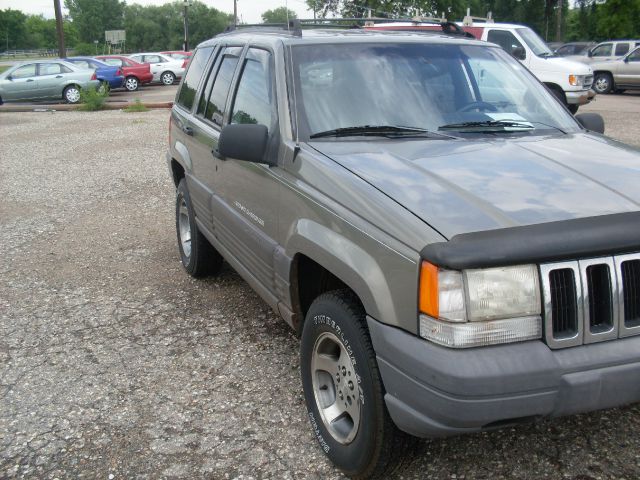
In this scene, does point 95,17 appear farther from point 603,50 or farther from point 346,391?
point 346,391

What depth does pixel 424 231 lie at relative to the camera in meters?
2.42

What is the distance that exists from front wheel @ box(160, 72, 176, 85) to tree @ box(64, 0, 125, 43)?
9344cm

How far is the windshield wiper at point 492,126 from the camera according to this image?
360 centimetres

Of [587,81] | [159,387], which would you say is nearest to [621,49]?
[587,81]

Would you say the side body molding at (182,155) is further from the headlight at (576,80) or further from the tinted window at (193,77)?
the headlight at (576,80)

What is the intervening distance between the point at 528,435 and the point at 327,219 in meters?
1.41

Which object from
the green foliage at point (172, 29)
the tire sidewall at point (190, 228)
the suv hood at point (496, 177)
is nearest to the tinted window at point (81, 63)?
the tire sidewall at point (190, 228)

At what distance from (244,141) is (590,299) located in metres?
1.80

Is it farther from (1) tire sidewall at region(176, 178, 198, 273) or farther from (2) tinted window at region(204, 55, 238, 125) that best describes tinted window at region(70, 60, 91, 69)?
(2) tinted window at region(204, 55, 238, 125)

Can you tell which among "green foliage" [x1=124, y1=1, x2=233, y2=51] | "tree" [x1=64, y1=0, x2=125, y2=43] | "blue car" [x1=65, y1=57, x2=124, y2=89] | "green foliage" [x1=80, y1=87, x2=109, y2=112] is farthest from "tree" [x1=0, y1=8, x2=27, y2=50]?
"green foliage" [x1=80, y1=87, x2=109, y2=112]

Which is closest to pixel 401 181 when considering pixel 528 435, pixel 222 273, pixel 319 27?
pixel 528 435

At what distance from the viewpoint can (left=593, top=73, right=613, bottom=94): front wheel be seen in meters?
23.8

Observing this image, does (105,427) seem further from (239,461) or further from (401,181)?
(401,181)

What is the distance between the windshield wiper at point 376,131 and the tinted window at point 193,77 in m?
2.05
